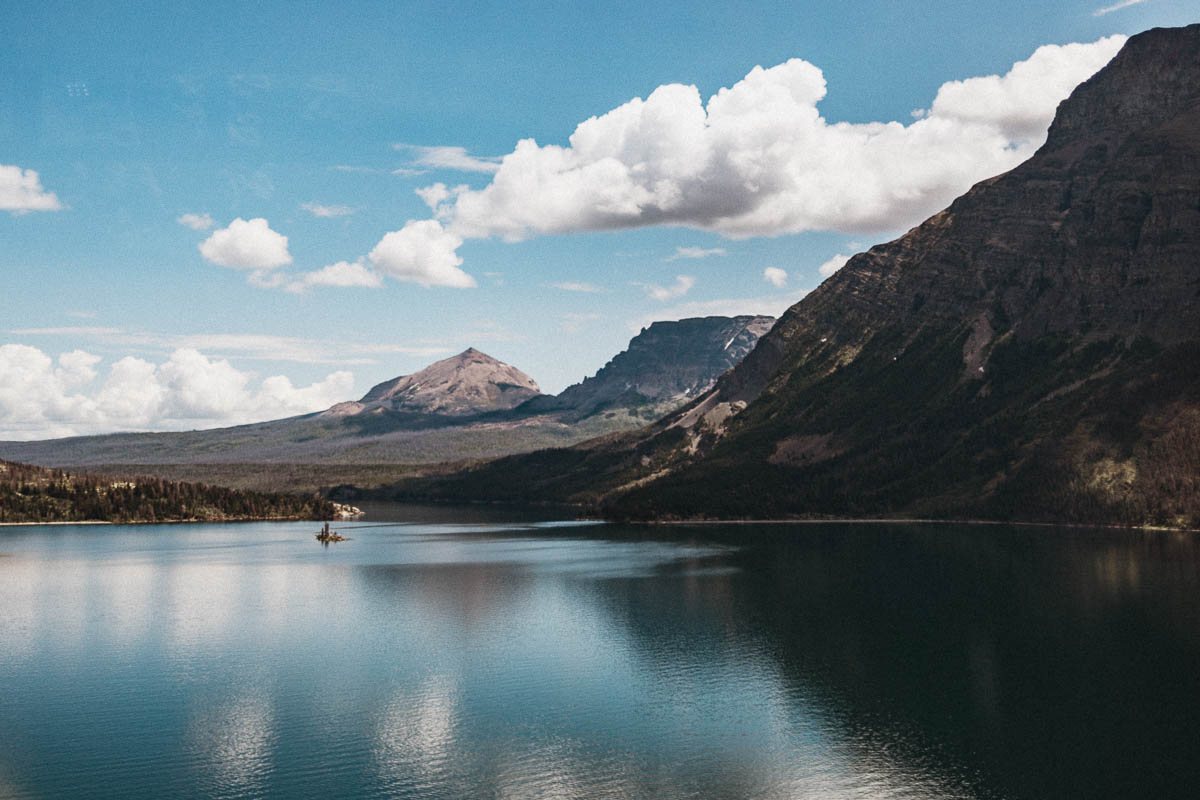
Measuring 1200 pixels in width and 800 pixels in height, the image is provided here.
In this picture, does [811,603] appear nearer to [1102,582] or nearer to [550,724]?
[1102,582]

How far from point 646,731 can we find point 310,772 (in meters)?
32.7

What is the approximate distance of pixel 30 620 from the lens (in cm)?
15950

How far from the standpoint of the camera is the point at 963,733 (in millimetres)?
94750

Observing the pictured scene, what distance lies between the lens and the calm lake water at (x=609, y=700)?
81.7 m

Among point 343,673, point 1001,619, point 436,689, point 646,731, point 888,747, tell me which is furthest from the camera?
point 1001,619

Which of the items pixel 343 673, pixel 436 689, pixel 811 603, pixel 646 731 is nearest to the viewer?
pixel 646 731

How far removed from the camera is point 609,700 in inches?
4286

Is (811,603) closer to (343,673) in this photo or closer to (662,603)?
(662,603)

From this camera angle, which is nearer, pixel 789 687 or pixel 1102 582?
pixel 789 687

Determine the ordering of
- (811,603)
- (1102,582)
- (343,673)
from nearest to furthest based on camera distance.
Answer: (343,673) → (811,603) → (1102,582)

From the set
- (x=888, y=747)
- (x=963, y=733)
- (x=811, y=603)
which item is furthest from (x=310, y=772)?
Answer: (x=811, y=603)

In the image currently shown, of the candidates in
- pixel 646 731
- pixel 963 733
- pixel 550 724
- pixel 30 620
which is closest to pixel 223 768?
pixel 550 724

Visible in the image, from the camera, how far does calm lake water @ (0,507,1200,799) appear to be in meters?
81.7

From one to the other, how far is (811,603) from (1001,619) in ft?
112
